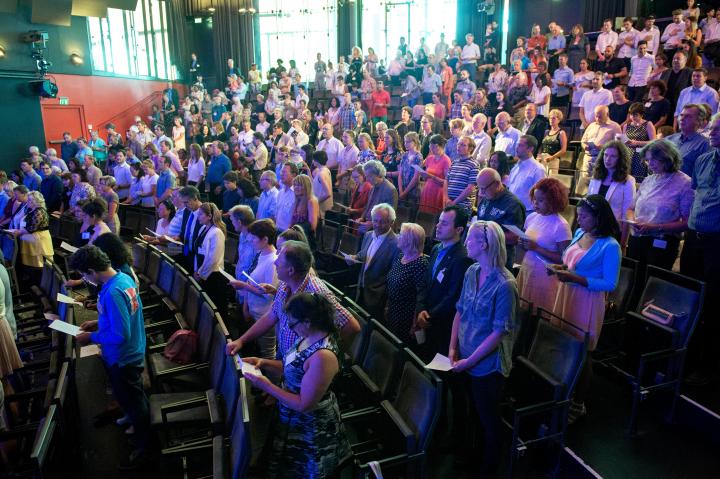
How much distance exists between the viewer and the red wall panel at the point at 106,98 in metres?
15.6

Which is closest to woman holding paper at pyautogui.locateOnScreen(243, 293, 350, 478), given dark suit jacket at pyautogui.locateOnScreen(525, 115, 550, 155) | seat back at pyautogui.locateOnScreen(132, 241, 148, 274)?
seat back at pyautogui.locateOnScreen(132, 241, 148, 274)

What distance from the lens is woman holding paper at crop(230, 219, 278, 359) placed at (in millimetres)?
3789

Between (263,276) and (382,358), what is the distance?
1156 mm

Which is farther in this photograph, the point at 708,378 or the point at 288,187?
the point at 288,187

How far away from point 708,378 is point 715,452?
2.19 ft

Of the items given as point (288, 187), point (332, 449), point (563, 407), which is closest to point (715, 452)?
point (563, 407)

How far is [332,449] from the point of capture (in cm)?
246

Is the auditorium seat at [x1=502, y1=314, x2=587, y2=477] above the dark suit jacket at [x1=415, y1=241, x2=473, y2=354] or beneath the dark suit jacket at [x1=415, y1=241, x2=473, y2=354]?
beneath

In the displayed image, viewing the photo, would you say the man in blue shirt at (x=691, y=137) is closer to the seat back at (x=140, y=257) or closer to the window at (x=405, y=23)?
the seat back at (x=140, y=257)

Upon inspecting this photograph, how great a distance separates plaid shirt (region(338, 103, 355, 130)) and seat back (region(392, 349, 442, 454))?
28.5 feet

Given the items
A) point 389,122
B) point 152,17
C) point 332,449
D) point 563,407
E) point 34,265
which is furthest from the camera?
point 152,17

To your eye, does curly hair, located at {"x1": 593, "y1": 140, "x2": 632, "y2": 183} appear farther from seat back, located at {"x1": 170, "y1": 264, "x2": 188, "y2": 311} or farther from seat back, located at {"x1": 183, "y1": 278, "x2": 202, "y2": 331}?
seat back, located at {"x1": 170, "y1": 264, "x2": 188, "y2": 311}

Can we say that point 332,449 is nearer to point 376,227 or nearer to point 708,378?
point 376,227

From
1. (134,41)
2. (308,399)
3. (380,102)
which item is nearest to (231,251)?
(308,399)
